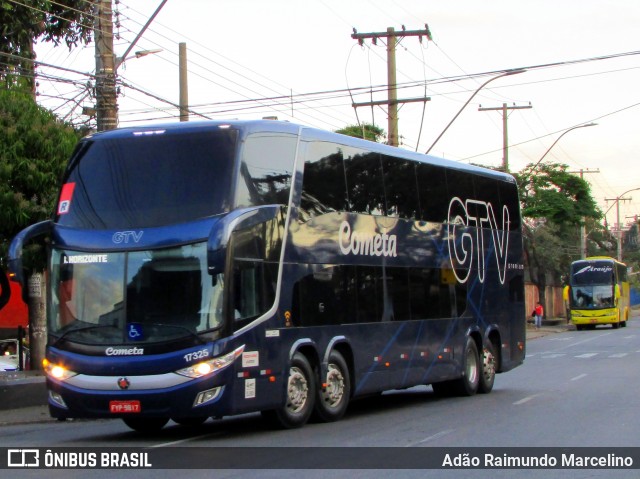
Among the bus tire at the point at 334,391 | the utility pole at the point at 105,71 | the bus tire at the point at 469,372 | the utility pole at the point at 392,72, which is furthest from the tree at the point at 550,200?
the bus tire at the point at 334,391

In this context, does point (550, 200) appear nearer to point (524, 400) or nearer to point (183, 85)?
point (183, 85)

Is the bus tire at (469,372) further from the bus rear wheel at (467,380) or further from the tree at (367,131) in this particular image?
the tree at (367,131)

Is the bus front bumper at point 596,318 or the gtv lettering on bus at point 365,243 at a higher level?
the gtv lettering on bus at point 365,243

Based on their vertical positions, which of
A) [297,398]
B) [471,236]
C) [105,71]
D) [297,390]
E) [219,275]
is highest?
[105,71]

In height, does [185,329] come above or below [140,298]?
below

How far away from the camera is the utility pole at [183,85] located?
25.3 meters

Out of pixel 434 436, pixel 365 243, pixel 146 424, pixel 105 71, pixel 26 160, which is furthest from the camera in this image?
pixel 105 71

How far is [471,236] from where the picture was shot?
19.2m

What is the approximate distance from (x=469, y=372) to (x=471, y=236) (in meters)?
2.49

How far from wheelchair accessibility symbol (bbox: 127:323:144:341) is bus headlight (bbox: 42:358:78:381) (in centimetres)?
88

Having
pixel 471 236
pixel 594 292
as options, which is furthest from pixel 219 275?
pixel 594 292

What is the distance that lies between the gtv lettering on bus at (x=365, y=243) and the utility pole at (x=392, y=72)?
14.2 metres

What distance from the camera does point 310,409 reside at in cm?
1387

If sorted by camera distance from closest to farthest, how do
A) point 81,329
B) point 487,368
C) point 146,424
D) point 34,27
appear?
point 81,329 → point 146,424 → point 487,368 → point 34,27
